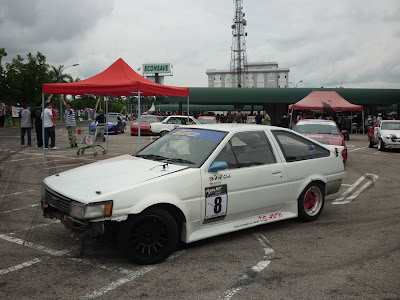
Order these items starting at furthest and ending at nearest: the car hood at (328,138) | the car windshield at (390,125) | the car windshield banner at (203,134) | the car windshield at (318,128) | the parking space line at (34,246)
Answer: the car windshield at (390,125)
the car windshield at (318,128)
the car hood at (328,138)
the car windshield banner at (203,134)
the parking space line at (34,246)

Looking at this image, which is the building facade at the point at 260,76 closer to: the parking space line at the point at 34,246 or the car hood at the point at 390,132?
the car hood at the point at 390,132

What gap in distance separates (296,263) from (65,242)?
2694mm

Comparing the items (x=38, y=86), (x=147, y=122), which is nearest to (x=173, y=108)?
(x=38, y=86)

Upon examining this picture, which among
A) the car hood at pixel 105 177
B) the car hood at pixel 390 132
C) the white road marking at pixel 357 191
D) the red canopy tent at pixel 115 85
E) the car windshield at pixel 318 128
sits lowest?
the white road marking at pixel 357 191

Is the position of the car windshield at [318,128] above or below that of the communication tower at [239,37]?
below

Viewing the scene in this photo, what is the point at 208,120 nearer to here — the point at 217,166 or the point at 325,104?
the point at 325,104

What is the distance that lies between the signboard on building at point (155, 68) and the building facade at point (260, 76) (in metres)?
34.2

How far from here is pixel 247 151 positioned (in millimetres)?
4621

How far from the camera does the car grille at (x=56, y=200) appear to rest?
363 centimetres

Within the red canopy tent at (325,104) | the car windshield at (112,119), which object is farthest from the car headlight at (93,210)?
the car windshield at (112,119)

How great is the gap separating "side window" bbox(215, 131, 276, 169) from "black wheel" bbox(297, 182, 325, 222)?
2.89 feet

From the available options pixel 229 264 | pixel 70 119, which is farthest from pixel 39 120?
pixel 229 264

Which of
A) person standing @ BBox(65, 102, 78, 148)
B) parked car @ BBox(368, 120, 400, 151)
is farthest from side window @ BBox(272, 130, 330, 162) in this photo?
parked car @ BBox(368, 120, 400, 151)

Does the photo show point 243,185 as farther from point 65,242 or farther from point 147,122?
point 147,122
